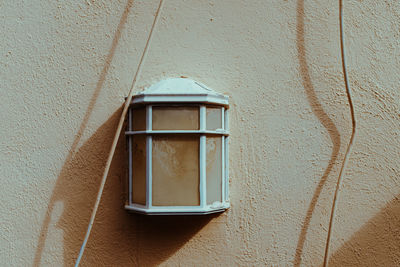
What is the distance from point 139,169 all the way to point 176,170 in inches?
5.0

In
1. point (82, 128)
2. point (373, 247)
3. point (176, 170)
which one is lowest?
point (373, 247)

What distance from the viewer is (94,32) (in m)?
1.19

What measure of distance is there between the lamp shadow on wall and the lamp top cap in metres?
0.21

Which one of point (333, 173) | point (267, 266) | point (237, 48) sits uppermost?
point (237, 48)

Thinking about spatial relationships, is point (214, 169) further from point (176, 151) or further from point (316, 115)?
point (316, 115)

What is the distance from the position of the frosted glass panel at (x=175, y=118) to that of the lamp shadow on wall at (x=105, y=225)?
0.19 metres

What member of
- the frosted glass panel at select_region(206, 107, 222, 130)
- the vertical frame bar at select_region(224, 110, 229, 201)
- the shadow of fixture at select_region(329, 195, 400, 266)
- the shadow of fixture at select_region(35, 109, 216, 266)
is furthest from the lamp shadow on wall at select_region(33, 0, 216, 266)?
the shadow of fixture at select_region(329, 195, 400, 266)

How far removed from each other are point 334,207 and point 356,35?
1.98ft

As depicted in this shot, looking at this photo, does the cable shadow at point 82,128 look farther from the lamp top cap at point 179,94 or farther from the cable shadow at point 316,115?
the cable shadow at point 316,115

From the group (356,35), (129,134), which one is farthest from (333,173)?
(129,134)

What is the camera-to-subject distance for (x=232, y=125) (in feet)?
3.89

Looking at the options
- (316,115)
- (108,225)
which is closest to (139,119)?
(108,225)

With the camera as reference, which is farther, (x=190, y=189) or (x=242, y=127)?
(x=242, y=127)

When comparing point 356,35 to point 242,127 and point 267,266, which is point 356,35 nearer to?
point 242,127
